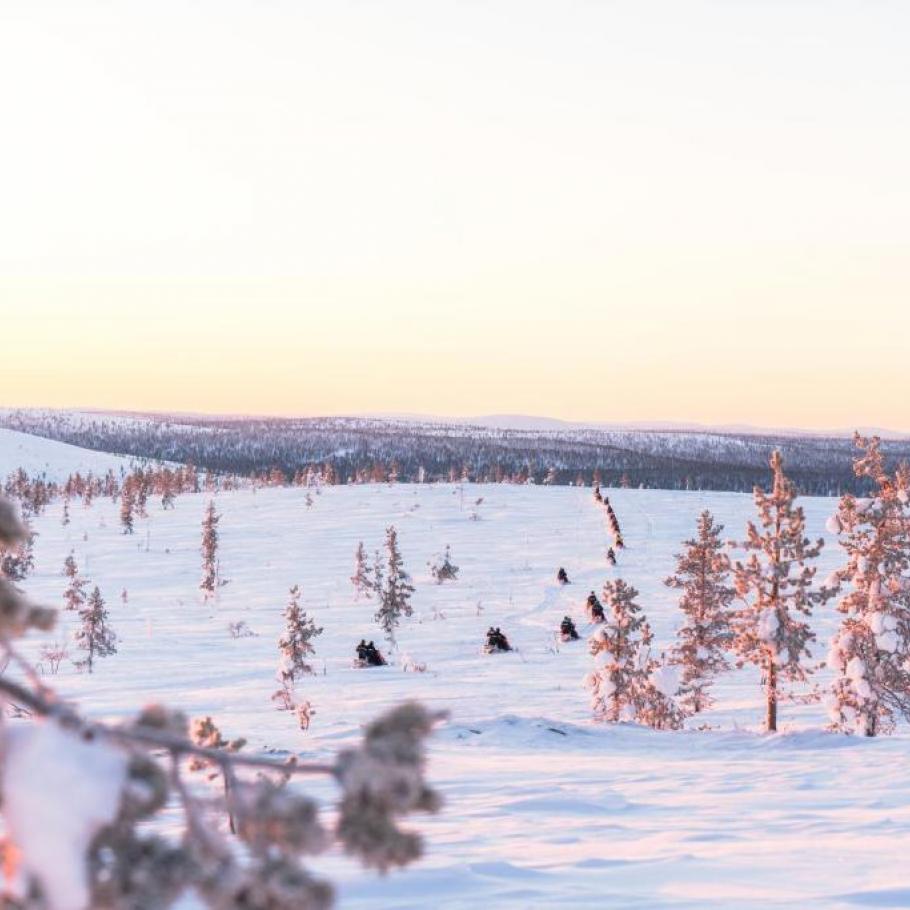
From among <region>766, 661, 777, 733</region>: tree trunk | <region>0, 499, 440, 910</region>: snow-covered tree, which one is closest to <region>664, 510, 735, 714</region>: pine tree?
<region>766, 661, 777, 733</region>: tree trunk

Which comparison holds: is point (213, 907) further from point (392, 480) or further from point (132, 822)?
point (392, 480)

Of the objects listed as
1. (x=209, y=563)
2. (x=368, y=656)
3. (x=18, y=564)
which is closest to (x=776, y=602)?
(x=368, y=656)

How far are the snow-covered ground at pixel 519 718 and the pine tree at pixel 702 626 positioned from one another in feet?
2.84

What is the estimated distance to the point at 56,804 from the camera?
137 centimetres

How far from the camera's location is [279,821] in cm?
142

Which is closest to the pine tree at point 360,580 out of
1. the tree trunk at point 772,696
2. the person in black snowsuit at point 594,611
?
the person in black snowsuit at point 594,611

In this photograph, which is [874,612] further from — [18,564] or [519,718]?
[18,564]

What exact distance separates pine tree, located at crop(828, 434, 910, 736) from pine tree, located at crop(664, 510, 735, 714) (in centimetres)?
283

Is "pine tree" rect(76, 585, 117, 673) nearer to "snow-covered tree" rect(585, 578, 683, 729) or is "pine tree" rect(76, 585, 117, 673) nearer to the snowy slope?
"snow-covered tree" rect(585, 578, 683, 729)

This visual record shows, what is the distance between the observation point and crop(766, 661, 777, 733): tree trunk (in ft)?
58.2

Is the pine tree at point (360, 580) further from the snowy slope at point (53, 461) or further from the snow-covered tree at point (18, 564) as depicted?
the snowy slope at point (53, 461)

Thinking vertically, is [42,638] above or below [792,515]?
below

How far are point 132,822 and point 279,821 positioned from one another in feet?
0.73

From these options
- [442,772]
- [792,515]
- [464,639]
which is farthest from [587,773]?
[464,639]
